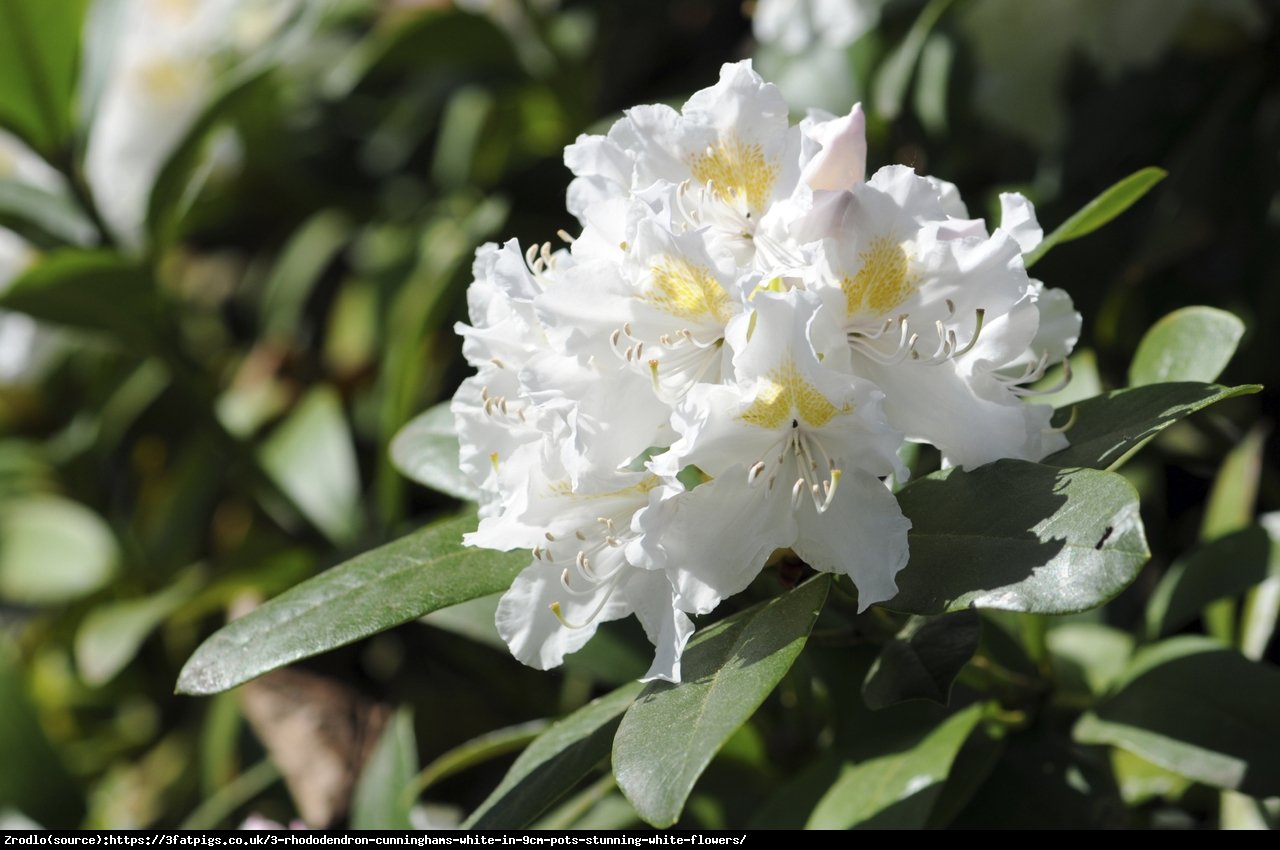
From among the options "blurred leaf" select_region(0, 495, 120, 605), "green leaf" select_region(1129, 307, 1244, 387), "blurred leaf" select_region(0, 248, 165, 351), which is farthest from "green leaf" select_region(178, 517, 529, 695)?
"blurred leaf" select_region(0, 495, 120, 605)

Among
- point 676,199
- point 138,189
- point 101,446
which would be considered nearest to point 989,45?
point 676,199

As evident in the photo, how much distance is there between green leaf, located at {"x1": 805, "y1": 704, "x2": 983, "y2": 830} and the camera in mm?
912

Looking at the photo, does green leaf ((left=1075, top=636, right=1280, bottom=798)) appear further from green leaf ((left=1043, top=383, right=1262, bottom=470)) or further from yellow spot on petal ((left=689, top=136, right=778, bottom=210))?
yellow spot on petal ((left=689, top=136, right=778, bottom=210))

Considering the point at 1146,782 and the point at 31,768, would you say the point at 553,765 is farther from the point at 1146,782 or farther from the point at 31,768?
the point at 31,768

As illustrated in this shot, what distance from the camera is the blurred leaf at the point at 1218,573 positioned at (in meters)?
1.07

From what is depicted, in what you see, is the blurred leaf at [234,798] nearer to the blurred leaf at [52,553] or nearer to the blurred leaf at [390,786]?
the blurred leaf at [390,786]

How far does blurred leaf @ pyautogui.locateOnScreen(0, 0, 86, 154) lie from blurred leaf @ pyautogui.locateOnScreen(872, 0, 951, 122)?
947 millimetres

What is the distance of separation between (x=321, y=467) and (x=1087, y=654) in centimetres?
98

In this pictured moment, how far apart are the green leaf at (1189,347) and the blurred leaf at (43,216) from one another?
1.27 metres

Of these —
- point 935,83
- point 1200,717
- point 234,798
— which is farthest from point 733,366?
point 234,798

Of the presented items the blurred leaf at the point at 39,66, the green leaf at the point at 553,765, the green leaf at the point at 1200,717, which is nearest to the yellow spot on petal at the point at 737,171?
the green leaf at the point at 553,765

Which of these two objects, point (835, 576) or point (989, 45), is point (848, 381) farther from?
point (989, 45)

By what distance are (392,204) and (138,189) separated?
0.42 m

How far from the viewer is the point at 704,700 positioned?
2.34 ft
